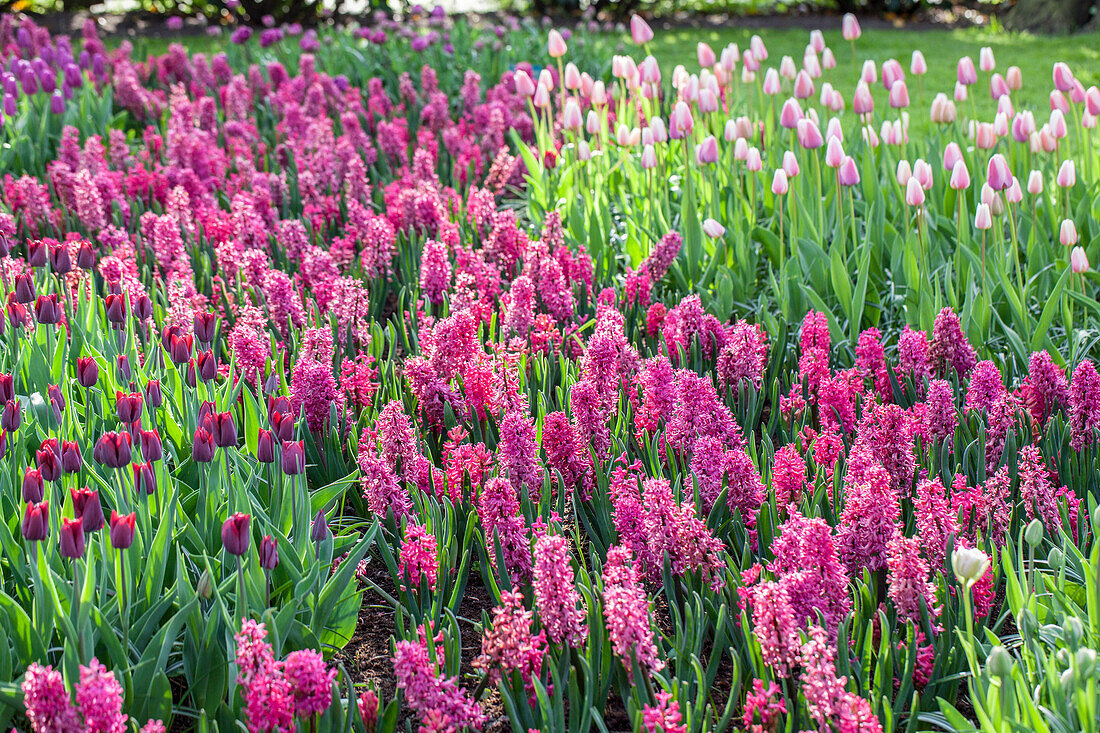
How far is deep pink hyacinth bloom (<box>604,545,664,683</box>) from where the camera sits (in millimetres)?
1766

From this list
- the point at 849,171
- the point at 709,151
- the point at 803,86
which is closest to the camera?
the point at 849,171

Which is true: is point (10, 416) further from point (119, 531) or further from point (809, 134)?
point (809, 134)

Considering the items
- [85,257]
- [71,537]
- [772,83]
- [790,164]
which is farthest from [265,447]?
[772,83]

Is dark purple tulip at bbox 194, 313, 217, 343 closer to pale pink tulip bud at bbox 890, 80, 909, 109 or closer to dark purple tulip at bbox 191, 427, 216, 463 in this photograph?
dark purple tulip at bbox 191, 427, 216, 463

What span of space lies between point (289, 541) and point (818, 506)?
122cm

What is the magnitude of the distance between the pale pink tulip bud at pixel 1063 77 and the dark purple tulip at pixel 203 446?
3.73 meters

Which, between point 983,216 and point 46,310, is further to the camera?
point 983,216

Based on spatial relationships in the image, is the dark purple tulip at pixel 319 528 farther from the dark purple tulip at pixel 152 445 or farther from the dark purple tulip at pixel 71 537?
the dark purple tulip at pixel 71 537

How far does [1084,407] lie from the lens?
2629 millimetres

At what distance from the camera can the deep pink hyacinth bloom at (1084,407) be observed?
8.53ft

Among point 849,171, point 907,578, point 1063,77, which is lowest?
point 907,578

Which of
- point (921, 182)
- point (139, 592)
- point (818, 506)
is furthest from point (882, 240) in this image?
point (139, 592)

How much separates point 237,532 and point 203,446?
0.33 meters

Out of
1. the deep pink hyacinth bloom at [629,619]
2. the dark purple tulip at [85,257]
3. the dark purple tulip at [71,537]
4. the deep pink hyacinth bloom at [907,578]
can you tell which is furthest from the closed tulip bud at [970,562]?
the dark purple tulip at [85,257]
